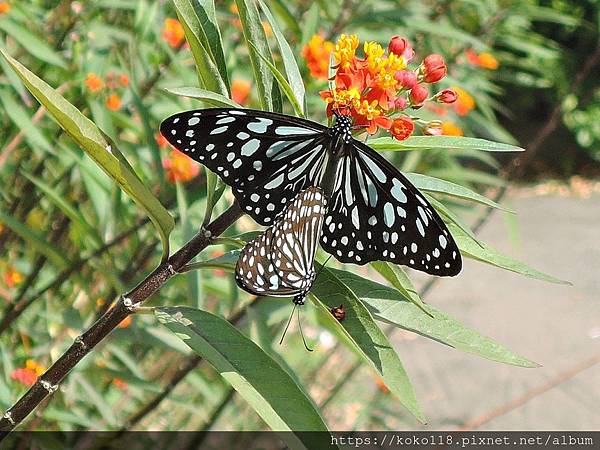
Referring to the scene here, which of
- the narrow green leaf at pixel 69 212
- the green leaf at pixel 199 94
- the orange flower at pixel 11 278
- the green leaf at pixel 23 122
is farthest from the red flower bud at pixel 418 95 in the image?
the orange flower at pixel 11 278

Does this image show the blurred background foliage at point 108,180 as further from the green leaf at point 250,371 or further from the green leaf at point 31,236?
the green leaf at point 250,371

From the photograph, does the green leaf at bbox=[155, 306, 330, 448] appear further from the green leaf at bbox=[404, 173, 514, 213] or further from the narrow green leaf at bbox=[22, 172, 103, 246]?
the narrow green leaf at bbox=[22, 172, 103, 246]

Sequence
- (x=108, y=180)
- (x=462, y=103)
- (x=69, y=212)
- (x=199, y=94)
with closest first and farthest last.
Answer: (x=199, y=94), (x=69, y=212), (x=108, y=180), (x=462, y=103)

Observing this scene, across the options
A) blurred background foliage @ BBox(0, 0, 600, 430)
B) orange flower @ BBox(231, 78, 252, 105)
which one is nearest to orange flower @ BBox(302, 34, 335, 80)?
blurred background foliage @ BBox(0, 0, 600, 430)

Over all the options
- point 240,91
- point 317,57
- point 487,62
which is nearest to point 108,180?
point 240,91

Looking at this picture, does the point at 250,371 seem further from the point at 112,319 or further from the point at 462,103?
the point at 462,103

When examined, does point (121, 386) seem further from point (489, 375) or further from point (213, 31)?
point (489, 375)
